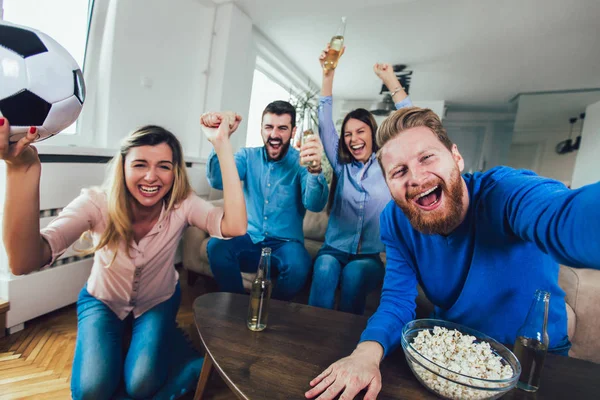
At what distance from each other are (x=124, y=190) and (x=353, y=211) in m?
1.11

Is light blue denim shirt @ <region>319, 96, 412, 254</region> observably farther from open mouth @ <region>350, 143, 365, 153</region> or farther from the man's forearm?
the man's forearm

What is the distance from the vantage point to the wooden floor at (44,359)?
3.59ft

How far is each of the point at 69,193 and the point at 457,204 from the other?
1.88 m

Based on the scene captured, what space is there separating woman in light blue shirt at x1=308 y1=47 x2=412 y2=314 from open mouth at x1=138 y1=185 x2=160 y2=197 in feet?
2.76

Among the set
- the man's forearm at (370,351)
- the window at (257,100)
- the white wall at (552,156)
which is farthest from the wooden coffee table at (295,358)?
the white wall at (552,156)

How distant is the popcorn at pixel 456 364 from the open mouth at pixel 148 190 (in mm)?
1012

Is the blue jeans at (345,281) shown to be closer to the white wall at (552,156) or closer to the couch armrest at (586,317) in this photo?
the couch armrest at (586,317)

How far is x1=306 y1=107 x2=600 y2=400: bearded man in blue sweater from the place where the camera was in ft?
2.51

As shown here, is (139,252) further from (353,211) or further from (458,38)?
(458,38)

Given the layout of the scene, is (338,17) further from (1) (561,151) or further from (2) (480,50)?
(1) (561,151)

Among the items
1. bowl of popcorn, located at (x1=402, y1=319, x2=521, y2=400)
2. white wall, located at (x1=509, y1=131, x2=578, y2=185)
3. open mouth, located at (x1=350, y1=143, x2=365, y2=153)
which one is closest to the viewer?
bowl of popcorn, located at (x1=402, y1=319, x2=521, y2=400)

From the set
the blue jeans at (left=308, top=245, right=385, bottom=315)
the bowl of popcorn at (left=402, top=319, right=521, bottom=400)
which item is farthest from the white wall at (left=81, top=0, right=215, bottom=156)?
the bowl of popcorn at (left=402, top=319, right=521, bottom=400)

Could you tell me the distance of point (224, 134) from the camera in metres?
1.09

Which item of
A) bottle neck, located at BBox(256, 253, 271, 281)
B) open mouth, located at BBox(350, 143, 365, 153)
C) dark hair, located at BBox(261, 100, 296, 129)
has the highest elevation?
dark hair, located at BBox(261, 100, 296, 129)
